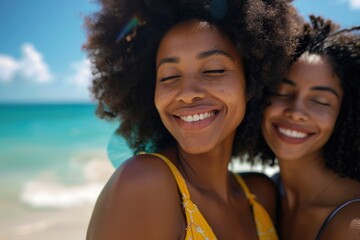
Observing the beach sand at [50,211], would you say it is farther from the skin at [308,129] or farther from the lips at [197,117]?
the lips at [197,117]

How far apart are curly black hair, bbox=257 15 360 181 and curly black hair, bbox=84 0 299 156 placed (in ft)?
0.89

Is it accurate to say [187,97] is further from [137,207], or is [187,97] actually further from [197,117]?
[137,207]

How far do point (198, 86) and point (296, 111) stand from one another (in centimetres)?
91

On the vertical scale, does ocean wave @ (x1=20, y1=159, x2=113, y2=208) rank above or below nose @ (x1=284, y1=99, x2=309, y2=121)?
above

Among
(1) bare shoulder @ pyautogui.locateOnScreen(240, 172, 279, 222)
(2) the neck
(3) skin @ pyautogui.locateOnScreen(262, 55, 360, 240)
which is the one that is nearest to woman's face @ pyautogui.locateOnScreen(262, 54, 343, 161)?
(3) skin @ pyautogui.locateOnScreen(262, 55, 360, 240)

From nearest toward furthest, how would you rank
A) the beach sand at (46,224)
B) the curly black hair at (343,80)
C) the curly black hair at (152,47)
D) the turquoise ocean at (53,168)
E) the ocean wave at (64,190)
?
the curly black hair at (152,47)
the curly black hair at (343,80)
the beach sand at (46,224)
the turquoise ocean at (53,168)
the ocean wave at (64,190)

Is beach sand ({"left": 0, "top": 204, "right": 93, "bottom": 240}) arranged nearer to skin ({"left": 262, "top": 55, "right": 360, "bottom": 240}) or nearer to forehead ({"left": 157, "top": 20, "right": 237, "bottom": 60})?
skin ({"left": 262, "top": 55, "right": 360, "bottom": 240})

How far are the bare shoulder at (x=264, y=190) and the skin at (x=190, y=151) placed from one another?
12.8 inches

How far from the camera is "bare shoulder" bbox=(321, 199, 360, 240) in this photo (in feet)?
7.51

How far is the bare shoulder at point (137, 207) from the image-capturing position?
182 cm

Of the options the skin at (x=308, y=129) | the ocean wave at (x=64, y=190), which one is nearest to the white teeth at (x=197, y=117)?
the skin at (x=308, y=129)

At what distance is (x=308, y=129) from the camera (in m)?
2.86

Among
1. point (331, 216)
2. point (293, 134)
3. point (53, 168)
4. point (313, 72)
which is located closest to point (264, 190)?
point (293, 134)

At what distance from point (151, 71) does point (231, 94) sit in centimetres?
81
